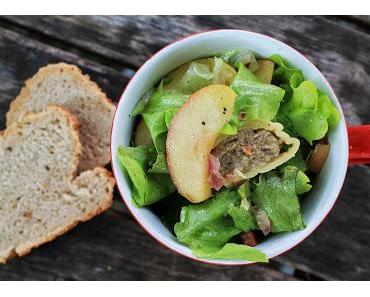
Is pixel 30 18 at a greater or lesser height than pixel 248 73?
lesser

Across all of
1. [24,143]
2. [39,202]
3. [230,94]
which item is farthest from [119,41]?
[230,94]

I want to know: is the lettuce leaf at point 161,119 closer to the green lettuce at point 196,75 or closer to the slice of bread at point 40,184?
the green lettuce at point 196,75

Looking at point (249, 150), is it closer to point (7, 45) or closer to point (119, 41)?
point (119, 41)

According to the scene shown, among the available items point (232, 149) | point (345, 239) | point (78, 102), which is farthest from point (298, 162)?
point (78, 102)

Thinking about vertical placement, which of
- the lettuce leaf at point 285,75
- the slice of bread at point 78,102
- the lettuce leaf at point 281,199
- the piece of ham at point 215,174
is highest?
the lettuce leaf at point 285,75

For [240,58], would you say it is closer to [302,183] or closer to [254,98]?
[254,98]

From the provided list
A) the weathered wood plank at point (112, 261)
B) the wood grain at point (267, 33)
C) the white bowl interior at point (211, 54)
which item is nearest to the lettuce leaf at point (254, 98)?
the white bowl interior at point (211, 54)
